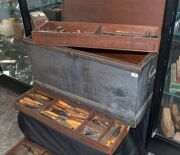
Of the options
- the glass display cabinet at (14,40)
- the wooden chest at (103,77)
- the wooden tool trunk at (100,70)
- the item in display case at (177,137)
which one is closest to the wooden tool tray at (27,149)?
the wooden tool trunk at (100,70)

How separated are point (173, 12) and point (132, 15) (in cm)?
33

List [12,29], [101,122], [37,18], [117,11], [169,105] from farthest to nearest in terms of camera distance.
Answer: [12,29]
[37,18]
[169,105]
[117,11]
[101,122]

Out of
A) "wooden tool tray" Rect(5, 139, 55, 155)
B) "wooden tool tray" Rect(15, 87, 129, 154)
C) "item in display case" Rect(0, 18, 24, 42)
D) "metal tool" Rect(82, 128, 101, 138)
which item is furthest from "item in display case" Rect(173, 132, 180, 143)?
"item in display case" Rect(0, 18, 24, 42)

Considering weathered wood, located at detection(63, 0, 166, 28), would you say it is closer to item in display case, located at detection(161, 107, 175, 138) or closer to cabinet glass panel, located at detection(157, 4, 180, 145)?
cabinet glass panel, located at detection(157, 4, 180, 145)

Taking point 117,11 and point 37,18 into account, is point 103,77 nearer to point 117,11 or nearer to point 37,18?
point 117,11

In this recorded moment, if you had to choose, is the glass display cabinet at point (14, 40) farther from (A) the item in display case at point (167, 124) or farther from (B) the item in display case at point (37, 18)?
(A) the item in display case at point (167, 124)

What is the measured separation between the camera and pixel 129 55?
1.44 m

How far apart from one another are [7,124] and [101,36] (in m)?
1.23

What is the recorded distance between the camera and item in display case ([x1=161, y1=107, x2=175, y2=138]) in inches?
61.1

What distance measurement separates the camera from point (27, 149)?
5.55ft

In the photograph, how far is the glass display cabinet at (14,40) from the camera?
196 centimetres

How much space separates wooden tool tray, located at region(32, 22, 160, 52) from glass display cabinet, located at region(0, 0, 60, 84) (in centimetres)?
58

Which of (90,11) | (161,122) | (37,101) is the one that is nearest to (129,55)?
(90,11)

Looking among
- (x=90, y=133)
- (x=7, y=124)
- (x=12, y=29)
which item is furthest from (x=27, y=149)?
(x=12, y=29)
